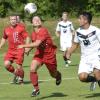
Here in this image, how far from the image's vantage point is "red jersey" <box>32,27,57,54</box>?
12836mm

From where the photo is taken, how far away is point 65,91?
45.8 feet

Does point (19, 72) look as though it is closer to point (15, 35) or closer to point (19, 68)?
point (19, 68)

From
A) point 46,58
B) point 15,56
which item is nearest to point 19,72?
point 15,56

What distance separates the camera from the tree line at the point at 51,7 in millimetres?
54281

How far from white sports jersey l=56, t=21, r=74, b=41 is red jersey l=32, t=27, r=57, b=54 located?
992 cm

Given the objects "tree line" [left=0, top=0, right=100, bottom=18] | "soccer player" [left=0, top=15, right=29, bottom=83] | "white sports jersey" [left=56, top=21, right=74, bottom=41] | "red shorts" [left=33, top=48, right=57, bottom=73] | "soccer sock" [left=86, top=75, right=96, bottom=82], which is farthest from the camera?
"tree line" [left=0, top=0, right=100, bottom=18]

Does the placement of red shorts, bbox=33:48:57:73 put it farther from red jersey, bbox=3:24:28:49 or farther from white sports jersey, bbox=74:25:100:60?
red jersey, bbox=3:24:28:49

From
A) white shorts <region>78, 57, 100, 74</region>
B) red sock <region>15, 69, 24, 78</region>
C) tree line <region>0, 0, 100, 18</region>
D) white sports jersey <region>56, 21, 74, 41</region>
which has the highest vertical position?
tree line <region>0, 0, 100, 18</region>

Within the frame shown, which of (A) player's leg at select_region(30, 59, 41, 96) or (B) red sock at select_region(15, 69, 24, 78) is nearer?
(A) player's leg at select_region(30, 59, 41, 96)

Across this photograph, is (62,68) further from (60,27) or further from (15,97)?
(15,97)

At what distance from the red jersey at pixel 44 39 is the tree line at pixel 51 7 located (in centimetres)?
4041

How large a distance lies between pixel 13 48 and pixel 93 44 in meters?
3.83

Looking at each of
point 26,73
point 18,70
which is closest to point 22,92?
point 18,70

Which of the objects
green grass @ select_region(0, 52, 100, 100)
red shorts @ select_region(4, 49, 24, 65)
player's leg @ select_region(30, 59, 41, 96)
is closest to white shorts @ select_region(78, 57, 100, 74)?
green grass @ select_region(0, 52, 100, 100)
